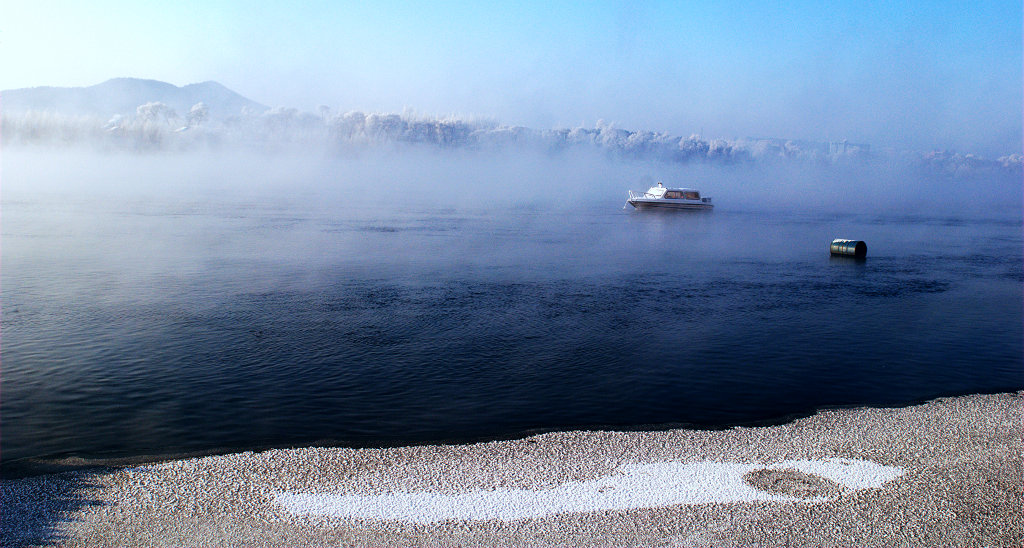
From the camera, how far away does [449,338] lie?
2138cm

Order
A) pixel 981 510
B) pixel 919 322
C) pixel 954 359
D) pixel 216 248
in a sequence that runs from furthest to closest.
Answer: pixel 216 248
pixel 919 322
pixel 954 359
pixel 981 510

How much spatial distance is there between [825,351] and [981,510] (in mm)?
11032

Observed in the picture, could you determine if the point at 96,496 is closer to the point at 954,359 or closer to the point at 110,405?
the point at 110,405

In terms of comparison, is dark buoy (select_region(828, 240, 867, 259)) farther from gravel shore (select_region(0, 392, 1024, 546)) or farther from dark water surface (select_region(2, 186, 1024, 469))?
gravel shore (select_region(0, 392, 1024, 546))

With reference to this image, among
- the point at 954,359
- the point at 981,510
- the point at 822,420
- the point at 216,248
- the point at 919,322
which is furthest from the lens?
the point at 216,248

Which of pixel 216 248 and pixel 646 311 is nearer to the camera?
pixel 646 311

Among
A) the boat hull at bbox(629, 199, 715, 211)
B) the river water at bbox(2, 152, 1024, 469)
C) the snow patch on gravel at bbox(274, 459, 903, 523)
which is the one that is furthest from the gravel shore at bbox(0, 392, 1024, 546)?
the boat hull at bbox(629, 199, 715, 211)

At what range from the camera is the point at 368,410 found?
50.2 ft

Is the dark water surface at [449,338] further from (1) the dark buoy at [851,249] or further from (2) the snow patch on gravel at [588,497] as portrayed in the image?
(2) the snow patch on gravel at [588,497]

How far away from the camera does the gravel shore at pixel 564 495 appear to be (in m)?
9.57

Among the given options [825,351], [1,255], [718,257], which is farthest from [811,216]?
[1,255]

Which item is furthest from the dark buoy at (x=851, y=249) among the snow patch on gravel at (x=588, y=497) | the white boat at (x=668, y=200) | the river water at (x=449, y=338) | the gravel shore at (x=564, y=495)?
the white boat at (x=668, y=200)

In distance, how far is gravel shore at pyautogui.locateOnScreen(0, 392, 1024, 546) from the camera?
31.4 feet

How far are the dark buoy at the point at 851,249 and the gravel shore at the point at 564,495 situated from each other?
107 feet
